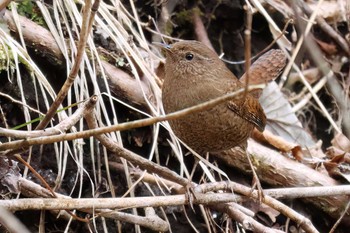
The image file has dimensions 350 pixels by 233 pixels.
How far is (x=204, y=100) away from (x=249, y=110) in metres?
0.34

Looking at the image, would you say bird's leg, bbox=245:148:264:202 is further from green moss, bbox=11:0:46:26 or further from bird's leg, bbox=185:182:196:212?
green moss, bbox=11:0:46:26

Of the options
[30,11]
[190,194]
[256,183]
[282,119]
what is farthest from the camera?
[282,119]

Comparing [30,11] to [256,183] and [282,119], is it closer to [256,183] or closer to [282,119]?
[256,183]

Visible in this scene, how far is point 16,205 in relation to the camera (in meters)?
2.28

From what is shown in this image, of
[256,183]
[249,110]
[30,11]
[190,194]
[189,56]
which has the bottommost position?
[256,183]

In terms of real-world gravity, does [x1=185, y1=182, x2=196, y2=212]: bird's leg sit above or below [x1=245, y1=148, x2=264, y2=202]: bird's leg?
above

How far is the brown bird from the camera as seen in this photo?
9.68ft

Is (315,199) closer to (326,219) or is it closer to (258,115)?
(326,219)

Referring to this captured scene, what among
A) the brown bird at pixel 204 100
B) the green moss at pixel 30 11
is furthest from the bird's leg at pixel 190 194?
the green moss at pixel 30 11

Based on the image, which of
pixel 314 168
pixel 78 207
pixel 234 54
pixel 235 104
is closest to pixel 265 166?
pixel 314 168

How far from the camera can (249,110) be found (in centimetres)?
323

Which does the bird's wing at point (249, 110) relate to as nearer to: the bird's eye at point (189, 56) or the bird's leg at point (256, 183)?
the bird's leg at point (256, 183)

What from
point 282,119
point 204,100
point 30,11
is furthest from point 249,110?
point 30,11

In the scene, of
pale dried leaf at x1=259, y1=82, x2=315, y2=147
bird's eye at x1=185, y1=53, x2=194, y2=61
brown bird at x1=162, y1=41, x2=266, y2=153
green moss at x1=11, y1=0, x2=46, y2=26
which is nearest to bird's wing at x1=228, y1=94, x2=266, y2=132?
brown bird at x1=162, y1=41, x2=266, y2=153
